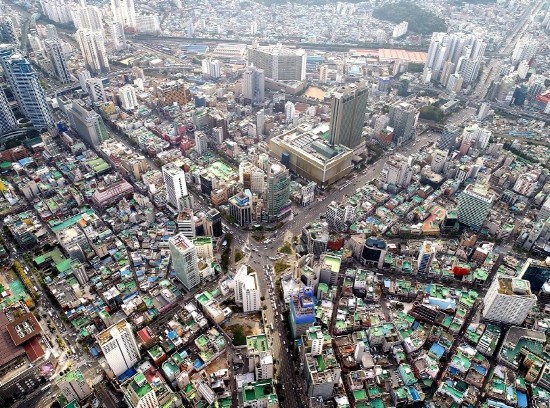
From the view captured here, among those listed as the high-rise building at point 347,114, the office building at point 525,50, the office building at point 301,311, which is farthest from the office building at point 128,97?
the office building at point 525,50

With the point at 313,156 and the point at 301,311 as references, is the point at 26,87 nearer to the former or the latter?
the point at 313,156

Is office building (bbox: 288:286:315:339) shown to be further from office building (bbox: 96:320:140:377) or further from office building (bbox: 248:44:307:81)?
office building (bbox: 248:44:307:81)

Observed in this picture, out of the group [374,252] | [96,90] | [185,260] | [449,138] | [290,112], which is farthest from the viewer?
[96,90]

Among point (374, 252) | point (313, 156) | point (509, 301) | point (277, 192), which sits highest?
point (313, 156)

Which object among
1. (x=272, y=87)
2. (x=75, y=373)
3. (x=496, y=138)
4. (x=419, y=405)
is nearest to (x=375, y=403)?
(x=419, y=405)

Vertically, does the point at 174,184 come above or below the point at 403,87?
below

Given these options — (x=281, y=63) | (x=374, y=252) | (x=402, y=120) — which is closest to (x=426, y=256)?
(x=374, y=252)

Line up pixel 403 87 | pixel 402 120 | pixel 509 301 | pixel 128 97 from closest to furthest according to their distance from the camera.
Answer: pixel 509 301 → pixel 402 120 → pixel 128 97 → pixel 403 87
